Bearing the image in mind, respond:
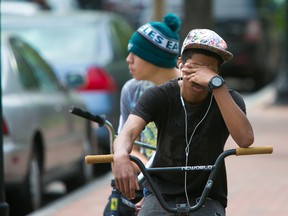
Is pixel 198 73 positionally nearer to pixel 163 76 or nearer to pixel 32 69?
pixel 163 76

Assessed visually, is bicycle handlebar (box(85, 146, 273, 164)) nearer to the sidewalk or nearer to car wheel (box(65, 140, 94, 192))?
the sidewalk

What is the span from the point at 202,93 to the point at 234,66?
18105mm

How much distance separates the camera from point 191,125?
16.7ft

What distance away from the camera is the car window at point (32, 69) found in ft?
34.6

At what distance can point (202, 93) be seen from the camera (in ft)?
16.5

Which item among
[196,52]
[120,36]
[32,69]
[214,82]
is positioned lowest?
[120,36]

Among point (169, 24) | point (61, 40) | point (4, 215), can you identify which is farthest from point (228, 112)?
point (61, 40)

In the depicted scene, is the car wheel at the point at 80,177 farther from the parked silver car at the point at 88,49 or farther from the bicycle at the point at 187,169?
the bicycle at the point at 187,169

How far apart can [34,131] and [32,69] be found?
4.34 ft

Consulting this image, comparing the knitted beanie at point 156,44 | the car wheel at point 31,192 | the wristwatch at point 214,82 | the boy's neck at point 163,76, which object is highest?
the wristwatch at point 214,82

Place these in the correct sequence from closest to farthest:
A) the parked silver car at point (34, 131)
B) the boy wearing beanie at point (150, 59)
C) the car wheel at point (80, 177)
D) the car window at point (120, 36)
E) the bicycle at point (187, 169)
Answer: the bicycle at point (187, 169) → the boy wearing beanie at point (150, 59) → the parked silver car at point (34, 131) → the car wheel at point (80, 177) → the car window at point (120, 36)

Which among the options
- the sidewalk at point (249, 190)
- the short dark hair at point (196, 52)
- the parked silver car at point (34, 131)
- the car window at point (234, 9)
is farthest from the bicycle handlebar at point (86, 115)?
the car window at point (234, 9)

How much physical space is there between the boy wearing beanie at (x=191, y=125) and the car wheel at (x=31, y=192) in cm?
448

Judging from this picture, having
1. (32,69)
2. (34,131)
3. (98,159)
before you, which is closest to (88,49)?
(32,69)
